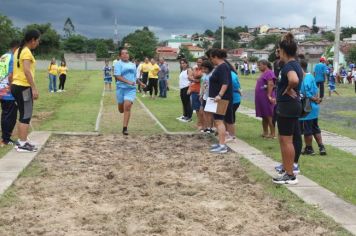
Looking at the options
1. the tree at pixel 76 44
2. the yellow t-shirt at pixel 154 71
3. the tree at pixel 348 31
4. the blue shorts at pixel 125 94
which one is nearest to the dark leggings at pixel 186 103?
the blue shorts at pixel 125 94

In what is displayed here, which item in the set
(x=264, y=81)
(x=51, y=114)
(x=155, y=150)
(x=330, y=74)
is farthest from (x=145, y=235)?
(x=330, y=74)

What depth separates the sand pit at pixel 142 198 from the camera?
506cm

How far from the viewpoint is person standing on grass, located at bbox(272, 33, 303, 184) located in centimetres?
680

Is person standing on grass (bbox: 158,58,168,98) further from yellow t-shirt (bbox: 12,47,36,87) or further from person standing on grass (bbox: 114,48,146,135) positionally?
yellow t-shirt (bbox: 12,47,36,87)

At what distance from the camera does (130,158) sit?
8.81m

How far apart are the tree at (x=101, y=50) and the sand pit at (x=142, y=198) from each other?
113m

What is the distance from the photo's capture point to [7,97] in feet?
31.5

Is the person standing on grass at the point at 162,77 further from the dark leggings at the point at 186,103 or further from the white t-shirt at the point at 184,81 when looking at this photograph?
the dark leggings at the point at 186,103

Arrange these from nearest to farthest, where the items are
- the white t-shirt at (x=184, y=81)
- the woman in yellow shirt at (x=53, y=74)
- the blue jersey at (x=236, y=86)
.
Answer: the blue jersey at (x=236, y=86)
the white t-shirt at (x=184, y=81)
the woman in yellow shirt at (x=53, y=74)

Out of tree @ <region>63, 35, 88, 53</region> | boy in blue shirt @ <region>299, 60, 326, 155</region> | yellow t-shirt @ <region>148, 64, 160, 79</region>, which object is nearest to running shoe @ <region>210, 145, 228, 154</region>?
boy in blue shirt @ <region>299, 60, 326, 155</region>

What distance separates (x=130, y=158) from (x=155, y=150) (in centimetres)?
93

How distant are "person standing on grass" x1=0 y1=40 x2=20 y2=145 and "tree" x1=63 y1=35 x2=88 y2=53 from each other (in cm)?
12477

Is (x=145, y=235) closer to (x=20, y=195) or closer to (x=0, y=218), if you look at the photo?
(x=0, y=218)

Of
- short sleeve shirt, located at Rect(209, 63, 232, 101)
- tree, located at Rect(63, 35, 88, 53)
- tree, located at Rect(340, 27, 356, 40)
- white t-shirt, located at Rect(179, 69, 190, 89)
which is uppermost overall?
tree, located at Rect(340, 27, 356, 40)
